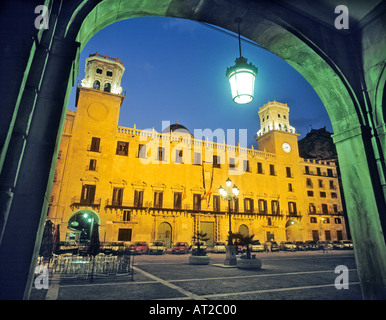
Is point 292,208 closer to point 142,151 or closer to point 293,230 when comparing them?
point 293,230

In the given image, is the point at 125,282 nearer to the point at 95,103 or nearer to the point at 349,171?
the point at 349,171

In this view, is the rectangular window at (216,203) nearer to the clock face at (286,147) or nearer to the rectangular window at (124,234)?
the rectangular window at (124,234)


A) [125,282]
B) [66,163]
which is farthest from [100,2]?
[66,163]

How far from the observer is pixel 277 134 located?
37.1 metres

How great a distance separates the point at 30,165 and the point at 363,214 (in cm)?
458

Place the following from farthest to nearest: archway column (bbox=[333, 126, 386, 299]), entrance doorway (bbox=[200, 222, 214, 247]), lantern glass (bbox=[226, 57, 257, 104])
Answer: entrance doorway (bbox=[200, 222, 214, 247]), lantern glass (bbox=[226, 57, 257, 104]), archway column (bbox=[333, 126, 386, 299])

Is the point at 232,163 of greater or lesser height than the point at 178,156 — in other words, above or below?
above

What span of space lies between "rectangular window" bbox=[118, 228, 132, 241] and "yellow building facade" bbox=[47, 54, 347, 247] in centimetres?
10

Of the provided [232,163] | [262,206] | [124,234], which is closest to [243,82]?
[124,234]

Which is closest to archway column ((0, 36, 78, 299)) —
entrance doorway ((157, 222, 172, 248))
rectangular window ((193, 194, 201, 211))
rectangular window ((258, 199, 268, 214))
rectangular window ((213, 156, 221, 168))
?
entrance doorway ((157, 222, 172, 248))

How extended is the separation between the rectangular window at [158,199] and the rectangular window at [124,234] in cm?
404

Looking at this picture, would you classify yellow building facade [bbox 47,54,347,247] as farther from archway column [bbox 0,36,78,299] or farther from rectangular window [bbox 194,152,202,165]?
archway column [bbox 0,36,78,299]

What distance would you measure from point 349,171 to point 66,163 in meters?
25.3

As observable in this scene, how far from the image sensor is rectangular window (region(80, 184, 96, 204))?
23.3 m
